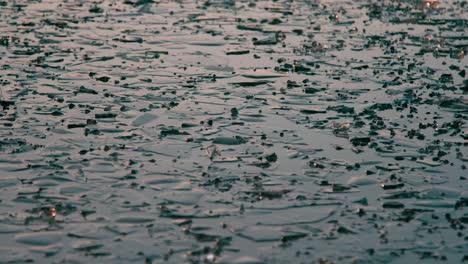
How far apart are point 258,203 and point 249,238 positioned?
2.47ft

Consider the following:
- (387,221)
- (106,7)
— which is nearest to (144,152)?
(387,221)

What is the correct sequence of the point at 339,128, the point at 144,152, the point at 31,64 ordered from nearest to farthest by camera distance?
1. the point at 144,152
2. the point at 339,128
3. the point at 31,64

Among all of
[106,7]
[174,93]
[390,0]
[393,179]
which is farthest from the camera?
[390,0]

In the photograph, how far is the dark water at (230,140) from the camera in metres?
6.36

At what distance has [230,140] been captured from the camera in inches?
340

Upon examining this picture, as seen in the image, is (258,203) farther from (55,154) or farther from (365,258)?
(55,154)

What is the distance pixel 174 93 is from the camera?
34.0ft

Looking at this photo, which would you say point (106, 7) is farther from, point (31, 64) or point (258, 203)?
point (258, 203)

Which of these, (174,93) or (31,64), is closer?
(174,93)

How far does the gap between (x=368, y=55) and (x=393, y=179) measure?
5.20m

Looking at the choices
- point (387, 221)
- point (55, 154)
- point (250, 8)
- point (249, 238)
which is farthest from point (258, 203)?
point (250, 8)

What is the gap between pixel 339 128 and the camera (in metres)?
9.20

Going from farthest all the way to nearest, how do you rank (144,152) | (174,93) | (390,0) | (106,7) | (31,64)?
1. (390,0)
2. (106,7)
3. (31,64)
4. (174,93)
5. (144,152)

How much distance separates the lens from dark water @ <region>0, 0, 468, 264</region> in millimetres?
6355
